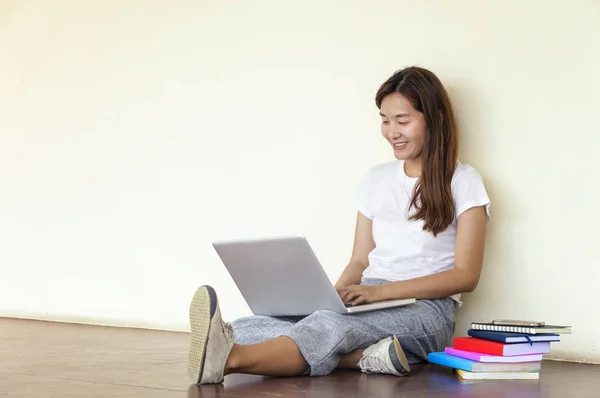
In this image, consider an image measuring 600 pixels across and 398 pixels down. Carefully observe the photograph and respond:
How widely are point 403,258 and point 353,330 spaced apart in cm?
48

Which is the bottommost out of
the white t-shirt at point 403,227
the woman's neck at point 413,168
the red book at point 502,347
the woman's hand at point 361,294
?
the red book at point 502,347

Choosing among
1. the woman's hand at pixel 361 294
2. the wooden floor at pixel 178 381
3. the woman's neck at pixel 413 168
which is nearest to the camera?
the wooden floor at pixel 178 381

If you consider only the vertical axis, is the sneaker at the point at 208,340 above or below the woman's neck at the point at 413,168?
below

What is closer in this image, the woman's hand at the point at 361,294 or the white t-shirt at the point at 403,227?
the woman's hand at the point at 361,294

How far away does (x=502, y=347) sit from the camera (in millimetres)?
2336

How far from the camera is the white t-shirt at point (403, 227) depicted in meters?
2.77

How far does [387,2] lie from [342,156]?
60 centimetres

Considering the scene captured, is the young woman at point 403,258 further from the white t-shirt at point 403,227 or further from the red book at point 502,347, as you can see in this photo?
the red book at point 502,347

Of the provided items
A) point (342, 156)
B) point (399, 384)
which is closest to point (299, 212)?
point (342, 156)

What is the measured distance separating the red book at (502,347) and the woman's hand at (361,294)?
289 mm

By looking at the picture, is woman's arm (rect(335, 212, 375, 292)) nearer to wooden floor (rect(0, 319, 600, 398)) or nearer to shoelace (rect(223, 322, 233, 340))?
wooden floor (rect(0, 319, 600, 398))

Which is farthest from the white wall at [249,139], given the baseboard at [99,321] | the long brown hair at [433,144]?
the long brown hair at [433,144]

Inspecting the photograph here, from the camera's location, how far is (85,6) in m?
4.23

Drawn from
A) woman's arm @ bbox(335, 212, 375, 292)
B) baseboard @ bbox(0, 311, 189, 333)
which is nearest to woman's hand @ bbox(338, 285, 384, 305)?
woman's arm @ bbox(335, 212, 375, 292)
